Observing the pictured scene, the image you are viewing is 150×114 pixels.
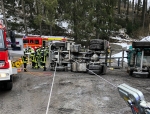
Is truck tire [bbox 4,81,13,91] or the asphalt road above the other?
truck tire [bbox 4,81,13,91]

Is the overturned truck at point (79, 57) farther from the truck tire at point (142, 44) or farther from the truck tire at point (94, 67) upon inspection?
the truck tire at point (142, 44)

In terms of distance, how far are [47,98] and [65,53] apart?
6.16 meters

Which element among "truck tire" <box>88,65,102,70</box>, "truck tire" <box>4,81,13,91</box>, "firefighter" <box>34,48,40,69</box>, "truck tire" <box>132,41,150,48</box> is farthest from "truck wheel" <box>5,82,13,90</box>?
"firefighter" <box>34,48,40,69</box>

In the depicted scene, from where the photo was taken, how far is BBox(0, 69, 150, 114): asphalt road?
6.09m

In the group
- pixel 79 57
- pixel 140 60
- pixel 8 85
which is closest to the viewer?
pixel 8 85

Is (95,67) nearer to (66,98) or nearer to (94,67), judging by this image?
(94,67)

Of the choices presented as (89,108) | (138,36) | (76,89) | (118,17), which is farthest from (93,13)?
(89,108)

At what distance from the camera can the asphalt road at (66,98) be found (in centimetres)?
609

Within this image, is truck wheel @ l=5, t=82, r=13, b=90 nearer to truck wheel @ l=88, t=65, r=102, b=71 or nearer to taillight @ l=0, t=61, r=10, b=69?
taillight @ l=0, t=61, r=10, b=69

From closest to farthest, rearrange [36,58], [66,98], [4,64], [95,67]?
[66,98], [4,64], [95,67], [36,58]

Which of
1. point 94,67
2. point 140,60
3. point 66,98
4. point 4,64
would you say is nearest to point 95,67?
point 94,67

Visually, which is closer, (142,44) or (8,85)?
(8,85)

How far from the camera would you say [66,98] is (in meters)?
7.12

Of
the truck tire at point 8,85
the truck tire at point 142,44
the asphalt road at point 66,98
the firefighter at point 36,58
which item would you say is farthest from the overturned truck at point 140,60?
the truck tire at point 8,85
